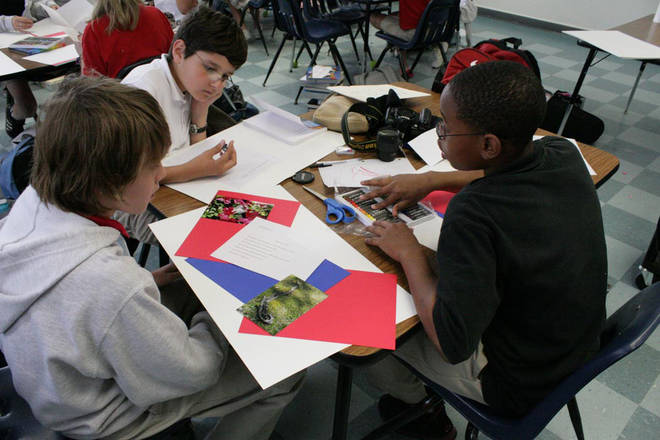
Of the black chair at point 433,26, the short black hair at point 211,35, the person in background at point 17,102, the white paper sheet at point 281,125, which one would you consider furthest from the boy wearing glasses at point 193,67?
the black chair at point 433,26

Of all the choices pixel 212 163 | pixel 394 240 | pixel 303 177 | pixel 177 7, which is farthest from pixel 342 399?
pixel 177 7

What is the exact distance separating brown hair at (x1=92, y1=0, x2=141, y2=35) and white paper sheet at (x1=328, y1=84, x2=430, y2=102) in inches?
42.4

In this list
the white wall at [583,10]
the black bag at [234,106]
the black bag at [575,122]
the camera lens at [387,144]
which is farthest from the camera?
the white wall at [583,10]

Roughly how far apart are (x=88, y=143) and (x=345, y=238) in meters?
0.60

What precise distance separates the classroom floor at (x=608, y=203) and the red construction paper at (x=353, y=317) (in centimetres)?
74

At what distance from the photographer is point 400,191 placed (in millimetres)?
1191

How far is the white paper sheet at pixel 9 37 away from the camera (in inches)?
97.4

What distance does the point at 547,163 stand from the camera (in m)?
0.90

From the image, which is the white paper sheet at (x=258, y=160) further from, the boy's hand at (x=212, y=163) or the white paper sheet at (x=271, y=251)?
the white paper sheet at (x=271, y=251)

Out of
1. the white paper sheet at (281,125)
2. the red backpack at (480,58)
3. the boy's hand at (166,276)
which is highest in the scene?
the red backpack at (480,58)

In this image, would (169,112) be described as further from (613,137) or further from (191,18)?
(613,137)

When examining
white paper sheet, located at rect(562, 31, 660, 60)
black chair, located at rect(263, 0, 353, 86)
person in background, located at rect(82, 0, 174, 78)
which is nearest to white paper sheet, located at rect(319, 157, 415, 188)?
person in background, located at rect(82, 0, 174, 78)

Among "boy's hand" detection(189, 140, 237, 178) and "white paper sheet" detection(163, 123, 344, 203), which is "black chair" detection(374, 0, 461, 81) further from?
Result: "boy's hand" detection(189, 140, 237, 178)

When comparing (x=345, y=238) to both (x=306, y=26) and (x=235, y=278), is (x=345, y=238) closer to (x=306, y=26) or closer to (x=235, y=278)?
(x=235, y=278)
